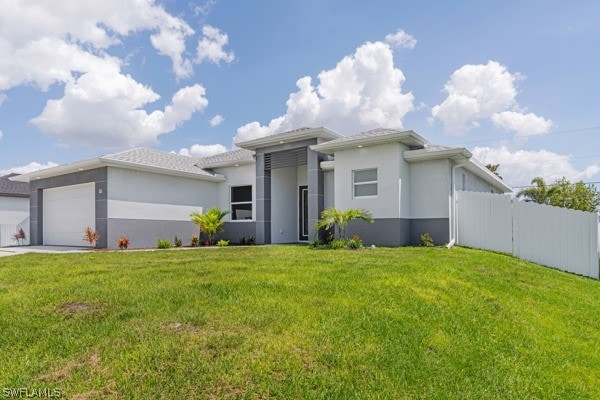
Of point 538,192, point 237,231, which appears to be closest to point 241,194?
point 237,231

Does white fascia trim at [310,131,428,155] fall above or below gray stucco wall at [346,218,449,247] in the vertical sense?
above

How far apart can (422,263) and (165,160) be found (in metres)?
13.5

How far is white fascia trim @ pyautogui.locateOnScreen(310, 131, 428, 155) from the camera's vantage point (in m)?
12.5

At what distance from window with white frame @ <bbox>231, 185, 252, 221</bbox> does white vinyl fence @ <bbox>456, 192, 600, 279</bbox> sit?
9.46 m

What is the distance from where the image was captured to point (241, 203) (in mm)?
17969

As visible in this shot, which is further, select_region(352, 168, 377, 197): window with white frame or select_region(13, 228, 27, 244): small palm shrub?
select_region(13, 228, 27, 244): small palm shrub

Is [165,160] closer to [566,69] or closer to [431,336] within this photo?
[431,336]

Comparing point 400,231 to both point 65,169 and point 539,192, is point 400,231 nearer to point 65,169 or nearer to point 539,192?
point 65,169

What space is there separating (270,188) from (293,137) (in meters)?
2.86

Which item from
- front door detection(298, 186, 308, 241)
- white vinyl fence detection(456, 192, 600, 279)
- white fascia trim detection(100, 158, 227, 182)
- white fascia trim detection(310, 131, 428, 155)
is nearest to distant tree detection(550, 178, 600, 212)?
white vinyl fence detection(456, 192, 600, 279)

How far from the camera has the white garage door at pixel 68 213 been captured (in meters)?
16.1

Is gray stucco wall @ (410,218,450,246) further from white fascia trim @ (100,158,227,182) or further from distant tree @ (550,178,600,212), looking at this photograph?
distant tree @ (550,178,600,212)

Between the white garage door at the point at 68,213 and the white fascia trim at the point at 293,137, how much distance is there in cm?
718

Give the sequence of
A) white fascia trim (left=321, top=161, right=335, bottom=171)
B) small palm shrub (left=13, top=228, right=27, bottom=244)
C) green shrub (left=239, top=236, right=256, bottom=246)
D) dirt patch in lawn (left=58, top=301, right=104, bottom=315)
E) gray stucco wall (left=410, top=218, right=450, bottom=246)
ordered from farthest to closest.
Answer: small palm shrub (left=13, top=228, right=27, bottom=244), green shrub (left=239, top=236, right=256, bottom=246), white fascia trim (left=321, top=161, right=335, bottom=171), gray stucco wall (left=410, top=218, right=450, bottom=246), dirt patch in lawn (left=58, top=301, right=104, bottom=315)
